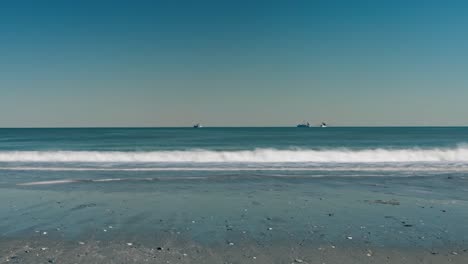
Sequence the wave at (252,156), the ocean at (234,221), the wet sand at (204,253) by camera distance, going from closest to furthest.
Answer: the wet sand at (204,253)
the ocean at (234,221)
the wave at (252,156)

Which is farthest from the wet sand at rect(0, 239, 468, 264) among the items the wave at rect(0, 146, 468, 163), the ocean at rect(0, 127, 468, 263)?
the wave at rect(0, 146, 468, 163)

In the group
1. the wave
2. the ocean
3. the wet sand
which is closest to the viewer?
the wet sand

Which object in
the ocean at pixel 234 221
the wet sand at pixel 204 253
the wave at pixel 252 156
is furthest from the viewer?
the wave at pixel 252 156

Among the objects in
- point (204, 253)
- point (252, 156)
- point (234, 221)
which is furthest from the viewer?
point (252, 156)

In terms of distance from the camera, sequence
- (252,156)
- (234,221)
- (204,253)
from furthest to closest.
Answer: (252,156), (234,221), (204,253)

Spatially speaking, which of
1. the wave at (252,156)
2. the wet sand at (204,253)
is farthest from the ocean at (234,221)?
the wave at (252,156)

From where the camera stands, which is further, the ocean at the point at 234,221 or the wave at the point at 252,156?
the wave at the point at 252,156

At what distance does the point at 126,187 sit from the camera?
15.5 m

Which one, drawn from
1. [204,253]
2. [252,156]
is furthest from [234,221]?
[252,156]

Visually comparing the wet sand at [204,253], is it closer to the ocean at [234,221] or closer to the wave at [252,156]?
the ocean at [234,221]

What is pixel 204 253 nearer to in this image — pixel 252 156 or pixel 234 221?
pixel 234 221

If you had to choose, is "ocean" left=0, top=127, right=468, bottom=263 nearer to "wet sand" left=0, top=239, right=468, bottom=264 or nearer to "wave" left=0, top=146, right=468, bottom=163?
"wet sand" left=0, top=239, right=468, bottom=264

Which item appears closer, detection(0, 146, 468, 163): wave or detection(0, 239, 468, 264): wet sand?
detection(0, 239, 468, 264): wet sand

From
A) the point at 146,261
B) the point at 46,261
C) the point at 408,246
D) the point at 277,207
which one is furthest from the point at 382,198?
the point at 46,261
